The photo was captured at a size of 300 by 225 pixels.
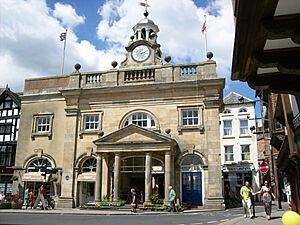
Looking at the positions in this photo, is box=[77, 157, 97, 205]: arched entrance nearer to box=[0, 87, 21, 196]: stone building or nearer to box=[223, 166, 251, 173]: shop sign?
box=[0, 87, 21, 196]: stone building

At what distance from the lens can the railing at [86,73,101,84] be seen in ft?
91.4

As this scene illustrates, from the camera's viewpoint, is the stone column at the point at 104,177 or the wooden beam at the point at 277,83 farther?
the stone column at the point at 104,177

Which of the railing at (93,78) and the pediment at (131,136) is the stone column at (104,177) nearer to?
the pediment at (131,136)

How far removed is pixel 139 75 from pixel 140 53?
4.45 metres

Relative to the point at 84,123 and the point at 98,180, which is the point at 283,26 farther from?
the point at 84,123

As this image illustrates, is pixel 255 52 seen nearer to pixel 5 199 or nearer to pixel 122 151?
pixel 122 151

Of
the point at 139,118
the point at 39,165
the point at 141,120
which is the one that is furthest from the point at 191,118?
the point at 39,165

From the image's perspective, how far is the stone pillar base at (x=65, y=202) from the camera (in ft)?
82.3

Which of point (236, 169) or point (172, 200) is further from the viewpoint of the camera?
point (236, 169)

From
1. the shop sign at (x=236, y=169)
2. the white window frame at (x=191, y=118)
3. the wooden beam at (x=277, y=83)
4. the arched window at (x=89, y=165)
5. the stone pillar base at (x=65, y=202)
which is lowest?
the stone pillar base at (x=65, y=202)

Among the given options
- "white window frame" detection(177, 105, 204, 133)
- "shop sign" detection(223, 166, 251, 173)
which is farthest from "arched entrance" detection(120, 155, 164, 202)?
"shop sign" detection(223, 166, 251, 173)

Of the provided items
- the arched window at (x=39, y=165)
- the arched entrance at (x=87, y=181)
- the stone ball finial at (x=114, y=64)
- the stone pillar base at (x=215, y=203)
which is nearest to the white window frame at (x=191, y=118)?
the stone pillar base at (x=215, y=203)

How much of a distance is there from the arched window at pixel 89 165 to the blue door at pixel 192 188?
7212 millimetres

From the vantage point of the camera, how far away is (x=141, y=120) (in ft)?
84.7
